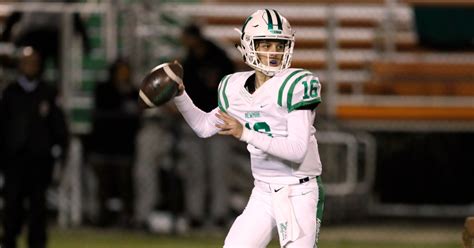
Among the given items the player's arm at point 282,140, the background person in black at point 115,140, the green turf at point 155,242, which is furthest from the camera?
the background person in black at point 115,140

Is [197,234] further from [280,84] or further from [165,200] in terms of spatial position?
[280,84]

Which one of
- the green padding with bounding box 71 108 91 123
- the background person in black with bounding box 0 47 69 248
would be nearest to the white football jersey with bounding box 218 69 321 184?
the background person in black with bounding box 0 47 69 248

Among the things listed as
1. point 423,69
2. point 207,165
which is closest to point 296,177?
point 207,165

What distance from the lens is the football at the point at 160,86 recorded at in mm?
6801

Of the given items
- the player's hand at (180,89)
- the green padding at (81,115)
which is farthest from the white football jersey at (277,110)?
the green padding at (81,115)

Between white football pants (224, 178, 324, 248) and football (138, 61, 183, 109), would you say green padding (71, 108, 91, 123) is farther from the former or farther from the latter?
white football pants (224, 178, 324, 248)

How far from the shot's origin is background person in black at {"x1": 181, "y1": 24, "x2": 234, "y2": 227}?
12.3 m

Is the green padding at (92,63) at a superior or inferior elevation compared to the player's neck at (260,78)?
inferior

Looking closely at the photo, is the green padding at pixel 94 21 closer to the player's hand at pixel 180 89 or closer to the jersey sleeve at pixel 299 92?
the player's hand at pixel 180 89

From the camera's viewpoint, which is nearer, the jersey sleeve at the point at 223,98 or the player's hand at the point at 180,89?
the player's hand at the point at 180,89

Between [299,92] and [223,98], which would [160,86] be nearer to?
[223,98]

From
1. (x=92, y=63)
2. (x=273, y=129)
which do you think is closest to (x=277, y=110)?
(x=273, y=129)

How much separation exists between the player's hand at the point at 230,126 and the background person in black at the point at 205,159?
5504mm

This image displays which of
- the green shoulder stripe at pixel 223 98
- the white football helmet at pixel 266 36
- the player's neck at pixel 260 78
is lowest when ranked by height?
the green shoulder stripe at pixel 223 98
